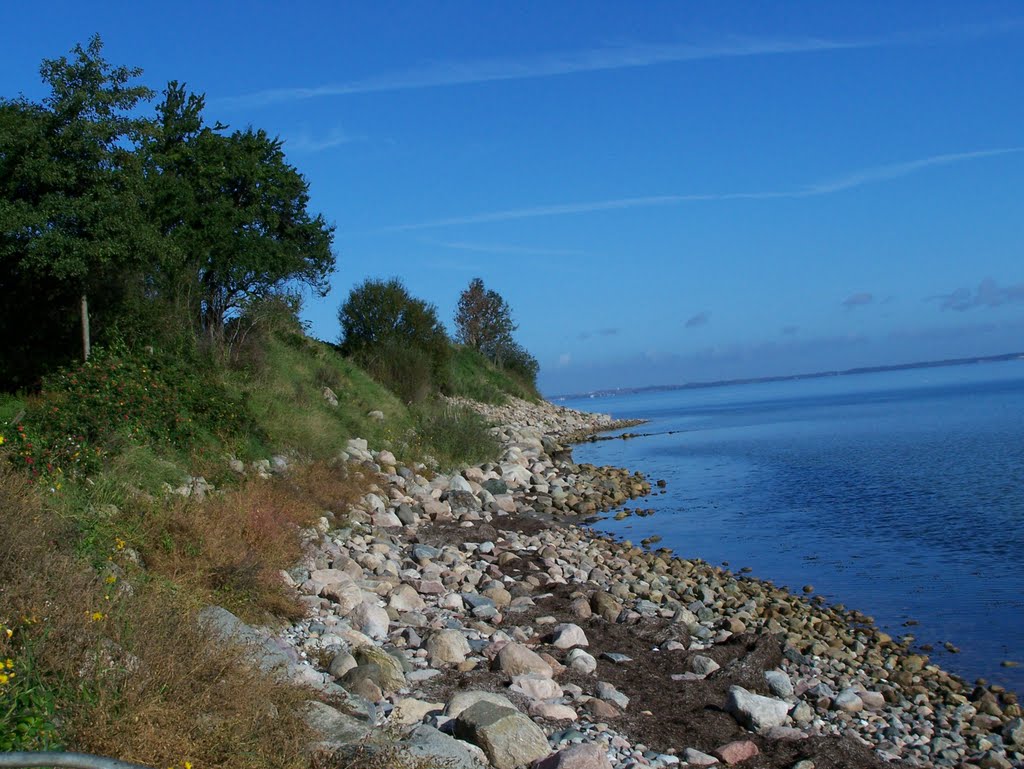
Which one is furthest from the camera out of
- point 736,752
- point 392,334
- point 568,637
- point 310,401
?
point 392,334

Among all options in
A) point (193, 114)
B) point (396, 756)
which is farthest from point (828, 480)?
point (396, 756)

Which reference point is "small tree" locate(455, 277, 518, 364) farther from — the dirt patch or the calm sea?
the dirt patch

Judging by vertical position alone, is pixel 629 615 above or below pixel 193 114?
below

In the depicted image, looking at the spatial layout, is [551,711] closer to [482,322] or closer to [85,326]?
[85,326]

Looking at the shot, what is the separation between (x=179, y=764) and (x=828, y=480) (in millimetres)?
27472

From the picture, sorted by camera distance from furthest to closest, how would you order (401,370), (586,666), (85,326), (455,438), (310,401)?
1. (401,370)
2. (455,438)
3. (310,401)
4. (85,326)
5. (586,666)

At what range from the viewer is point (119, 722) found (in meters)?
4.98

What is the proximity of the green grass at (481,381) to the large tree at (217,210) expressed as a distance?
21284 mm

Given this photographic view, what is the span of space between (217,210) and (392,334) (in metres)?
15.9

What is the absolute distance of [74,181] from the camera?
1614cm

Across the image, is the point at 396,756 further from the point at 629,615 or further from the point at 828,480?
the point at 828,480

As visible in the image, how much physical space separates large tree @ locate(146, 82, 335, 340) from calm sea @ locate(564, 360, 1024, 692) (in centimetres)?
1196

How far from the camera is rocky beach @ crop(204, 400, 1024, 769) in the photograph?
22.4 ft

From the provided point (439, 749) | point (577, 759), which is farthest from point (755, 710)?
point (439, 749)
